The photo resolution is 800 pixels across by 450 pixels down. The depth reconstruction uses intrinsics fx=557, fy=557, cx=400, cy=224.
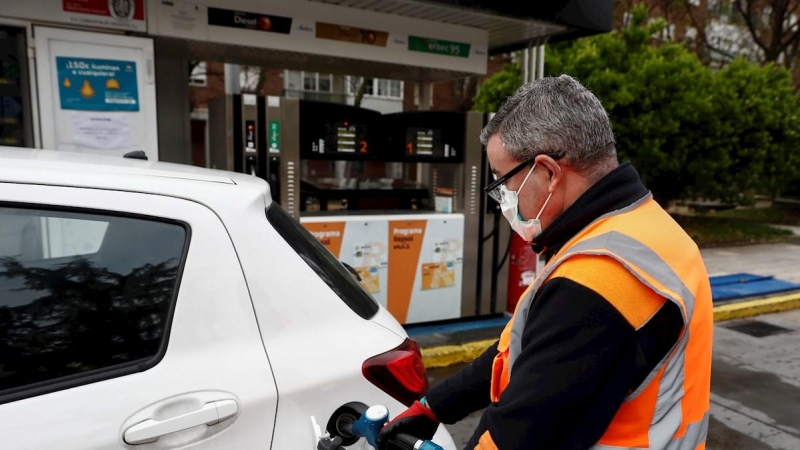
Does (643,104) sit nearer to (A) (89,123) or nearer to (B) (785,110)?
(B) (785,110)

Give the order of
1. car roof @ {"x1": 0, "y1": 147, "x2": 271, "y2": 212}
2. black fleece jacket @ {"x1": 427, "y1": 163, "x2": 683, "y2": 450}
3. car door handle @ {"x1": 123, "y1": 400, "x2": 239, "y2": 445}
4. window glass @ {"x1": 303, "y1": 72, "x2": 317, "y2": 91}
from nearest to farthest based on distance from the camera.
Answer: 1. black fleece jacket @ {"x1": 427, "y1": 163, "x2": 683, "y2": 450}
2. car door handle @ {"x1": 123, "y1": 400, "x2": 239, "y2": 445}
3. car roof @ {"x1": 0, "y1": 147, "x2": 271, "y2": 212}
4. window glass @ {"x1": 303, "y1": 72, "x2": 317, "y2": 91}

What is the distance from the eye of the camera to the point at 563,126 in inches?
50.5

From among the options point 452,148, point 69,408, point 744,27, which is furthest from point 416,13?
point 744,27

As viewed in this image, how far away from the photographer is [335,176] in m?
6.34

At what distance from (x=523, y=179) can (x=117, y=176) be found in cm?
111

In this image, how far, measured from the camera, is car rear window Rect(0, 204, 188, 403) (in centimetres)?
141

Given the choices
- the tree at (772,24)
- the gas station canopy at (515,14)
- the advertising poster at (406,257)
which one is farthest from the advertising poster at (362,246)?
the tree at (772,24)

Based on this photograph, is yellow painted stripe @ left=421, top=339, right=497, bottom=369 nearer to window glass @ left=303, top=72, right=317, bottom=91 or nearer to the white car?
the white car

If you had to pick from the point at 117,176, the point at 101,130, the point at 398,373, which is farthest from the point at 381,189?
the point at 117,176

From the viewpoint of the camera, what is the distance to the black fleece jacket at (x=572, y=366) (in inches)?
42.0

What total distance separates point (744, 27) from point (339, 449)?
2557 cm

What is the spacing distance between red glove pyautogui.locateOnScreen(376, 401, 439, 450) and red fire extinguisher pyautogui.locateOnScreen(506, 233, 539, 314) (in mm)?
4699

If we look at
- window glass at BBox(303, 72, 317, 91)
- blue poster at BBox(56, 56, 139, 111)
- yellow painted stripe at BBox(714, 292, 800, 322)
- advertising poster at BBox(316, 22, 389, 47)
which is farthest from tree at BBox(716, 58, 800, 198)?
window glass at BBox(303, 72, 317, 91)

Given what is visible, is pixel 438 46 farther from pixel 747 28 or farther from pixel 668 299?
pixel 747 28
